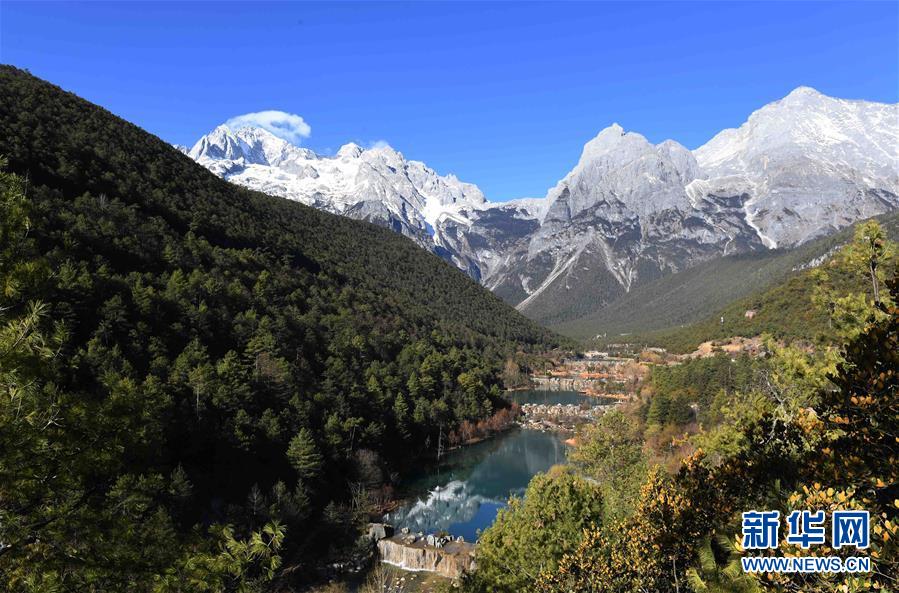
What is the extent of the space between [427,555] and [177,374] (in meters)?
27.7

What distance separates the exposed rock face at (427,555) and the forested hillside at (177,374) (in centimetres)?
440

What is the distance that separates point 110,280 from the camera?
161 feet

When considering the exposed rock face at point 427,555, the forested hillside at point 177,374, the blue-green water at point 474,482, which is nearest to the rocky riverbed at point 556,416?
the blue-green water at point 474,482

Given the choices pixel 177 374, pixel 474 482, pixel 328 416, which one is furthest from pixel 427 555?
pixel 177 374

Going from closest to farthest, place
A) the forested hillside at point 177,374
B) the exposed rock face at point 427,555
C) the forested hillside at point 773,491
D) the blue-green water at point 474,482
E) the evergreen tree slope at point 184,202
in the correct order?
the forested hillside at point 773,491 → the forested hillside at point 177,374 → the exposed rock face at point 427,555 → the blue-green water at point 474,482 → the evergreen tree slope at point 184,202

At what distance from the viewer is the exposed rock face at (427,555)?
121 feet

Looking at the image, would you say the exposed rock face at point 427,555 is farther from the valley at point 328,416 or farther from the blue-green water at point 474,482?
the blue-green water at point 474,482

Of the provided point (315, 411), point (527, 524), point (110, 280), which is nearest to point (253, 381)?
point (315, 411)

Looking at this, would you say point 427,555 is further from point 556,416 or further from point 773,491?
point 556,416

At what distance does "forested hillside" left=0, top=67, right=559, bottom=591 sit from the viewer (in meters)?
6.87

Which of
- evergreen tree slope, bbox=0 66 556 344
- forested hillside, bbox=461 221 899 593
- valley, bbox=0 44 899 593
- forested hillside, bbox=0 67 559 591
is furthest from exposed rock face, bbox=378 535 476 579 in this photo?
evergreen tree slope, bbox=0 66 556 344

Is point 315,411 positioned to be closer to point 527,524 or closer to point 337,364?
point 337,364

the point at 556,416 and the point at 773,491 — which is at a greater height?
the point at 773,491

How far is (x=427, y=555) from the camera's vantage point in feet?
125
